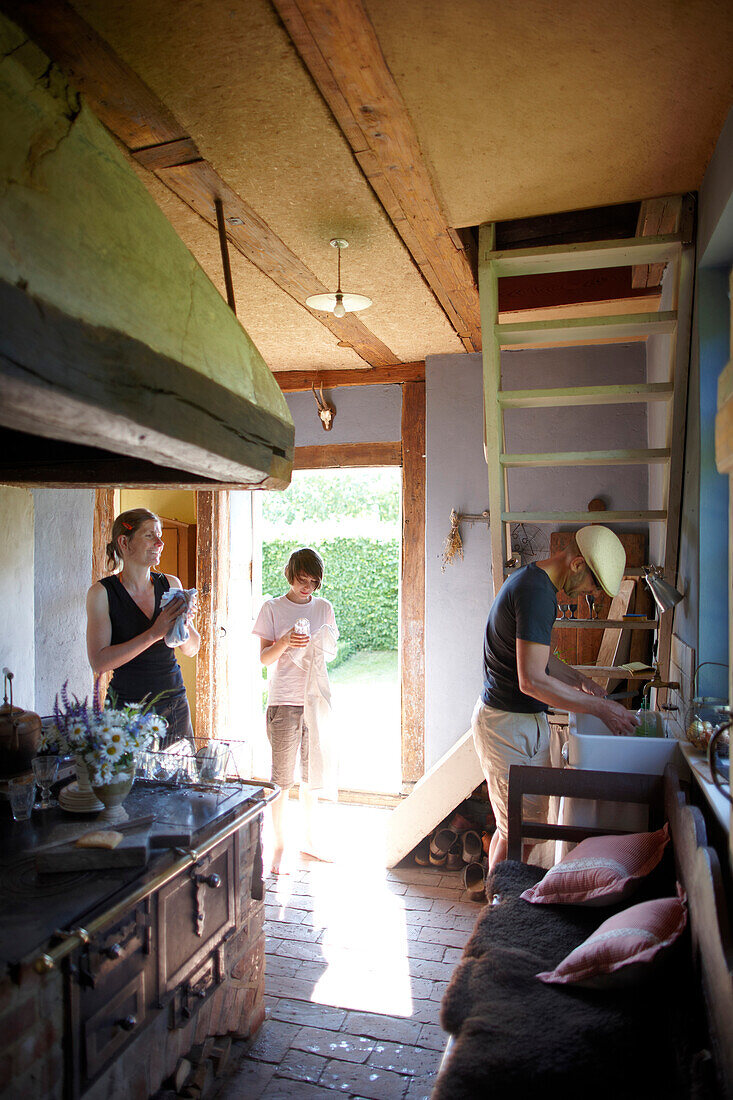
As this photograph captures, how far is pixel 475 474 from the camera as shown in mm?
4816

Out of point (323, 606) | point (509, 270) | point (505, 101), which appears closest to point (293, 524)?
point (323, 606)

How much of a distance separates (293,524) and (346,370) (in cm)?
737

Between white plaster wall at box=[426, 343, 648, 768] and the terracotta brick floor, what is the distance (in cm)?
112

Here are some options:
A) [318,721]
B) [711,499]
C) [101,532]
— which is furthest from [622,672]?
[101,532]

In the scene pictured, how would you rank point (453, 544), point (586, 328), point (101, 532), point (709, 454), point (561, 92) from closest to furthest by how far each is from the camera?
point (561, 92), point (709, 454), point (586, 328), point (453, 544), point (101, 532)

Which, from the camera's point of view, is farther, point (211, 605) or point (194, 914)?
point (211, 605)

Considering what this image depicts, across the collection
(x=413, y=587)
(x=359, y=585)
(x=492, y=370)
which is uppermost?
(x=492, y=370)

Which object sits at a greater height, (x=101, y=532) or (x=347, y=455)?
(x=347, y=455)

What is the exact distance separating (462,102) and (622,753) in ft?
7.08

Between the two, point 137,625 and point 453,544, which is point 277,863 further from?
point 453,544

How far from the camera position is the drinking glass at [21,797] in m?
2.27

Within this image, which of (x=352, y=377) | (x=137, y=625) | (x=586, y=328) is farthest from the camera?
(x=352, y=377)

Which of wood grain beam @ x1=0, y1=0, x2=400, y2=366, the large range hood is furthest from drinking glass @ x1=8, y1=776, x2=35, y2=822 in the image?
wood grain beam @ x1=0, y1=0, x2=400, y2=366

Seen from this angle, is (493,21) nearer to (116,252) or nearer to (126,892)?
(116,252)
